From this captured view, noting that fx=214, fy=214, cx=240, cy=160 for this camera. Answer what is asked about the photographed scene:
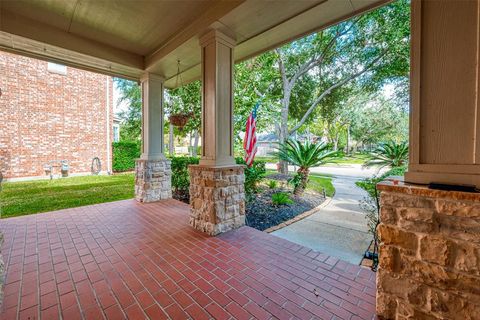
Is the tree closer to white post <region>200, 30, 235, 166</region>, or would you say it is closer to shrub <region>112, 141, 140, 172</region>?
white post <region>200, 30, 235, 166</region>

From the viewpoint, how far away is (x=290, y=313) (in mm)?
1774

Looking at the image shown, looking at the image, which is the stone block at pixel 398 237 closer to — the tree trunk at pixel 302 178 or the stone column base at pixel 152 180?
the tree trunk at pixel 302 178

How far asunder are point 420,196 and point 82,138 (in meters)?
12.1

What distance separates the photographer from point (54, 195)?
6047 millimetres

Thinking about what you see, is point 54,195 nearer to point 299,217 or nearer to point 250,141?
point 250,141

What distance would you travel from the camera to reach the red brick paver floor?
1807 mm

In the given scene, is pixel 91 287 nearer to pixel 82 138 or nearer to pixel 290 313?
pixel 290 313

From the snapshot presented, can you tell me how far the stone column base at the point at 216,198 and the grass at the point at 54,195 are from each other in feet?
11.2

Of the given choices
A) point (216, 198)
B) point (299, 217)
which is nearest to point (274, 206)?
point (299, 217)

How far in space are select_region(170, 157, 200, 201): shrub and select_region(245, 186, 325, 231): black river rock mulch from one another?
6.50ft

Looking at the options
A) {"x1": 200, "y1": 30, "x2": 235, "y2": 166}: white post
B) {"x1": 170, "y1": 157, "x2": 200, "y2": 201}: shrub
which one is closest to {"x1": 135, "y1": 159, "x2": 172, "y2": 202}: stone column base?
{"x1": 170, "y1": 157, "x2": 200, "y2": 201}: shrub

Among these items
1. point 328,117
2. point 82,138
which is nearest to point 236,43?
point 328,117

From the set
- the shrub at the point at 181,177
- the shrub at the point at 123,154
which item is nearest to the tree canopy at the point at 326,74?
the shrub at the point at 181,177

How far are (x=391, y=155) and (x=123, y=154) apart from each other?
463 inches
